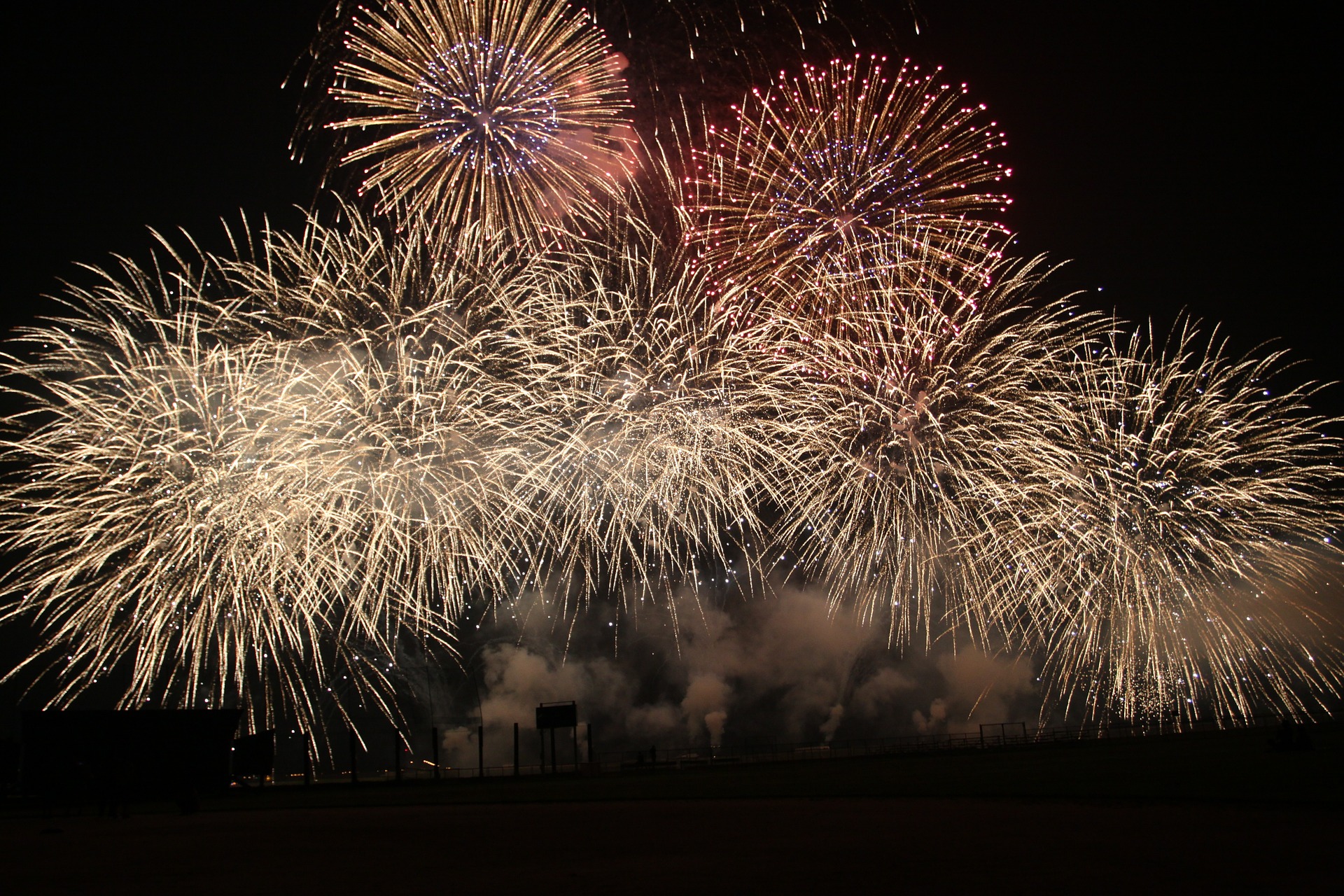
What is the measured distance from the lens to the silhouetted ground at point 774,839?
1092 cm

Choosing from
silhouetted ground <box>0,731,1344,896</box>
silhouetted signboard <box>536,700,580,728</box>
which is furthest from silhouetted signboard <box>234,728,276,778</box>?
silhouetted signboard <box>536,700,580,728</box>

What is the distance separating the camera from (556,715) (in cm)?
4694

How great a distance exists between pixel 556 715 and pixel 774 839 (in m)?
33.6

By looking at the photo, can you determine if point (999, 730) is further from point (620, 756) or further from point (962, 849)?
point (962, 849)

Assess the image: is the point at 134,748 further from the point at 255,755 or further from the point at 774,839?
the point at 774,839

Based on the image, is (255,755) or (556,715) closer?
(255,755)

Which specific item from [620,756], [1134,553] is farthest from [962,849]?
[620,756]

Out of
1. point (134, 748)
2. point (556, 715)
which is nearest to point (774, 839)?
point (134, 748)

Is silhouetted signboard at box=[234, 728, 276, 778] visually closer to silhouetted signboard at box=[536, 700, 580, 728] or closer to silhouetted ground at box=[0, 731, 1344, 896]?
silhouetted ground at box=[0, 731, 1344, 896]

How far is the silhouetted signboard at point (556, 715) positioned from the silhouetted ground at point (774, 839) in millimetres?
16983

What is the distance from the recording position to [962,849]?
12.9m

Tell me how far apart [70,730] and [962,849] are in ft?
94.4

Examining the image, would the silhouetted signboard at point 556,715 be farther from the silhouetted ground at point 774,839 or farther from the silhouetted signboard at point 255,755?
the silhouetted ground at point 774,839

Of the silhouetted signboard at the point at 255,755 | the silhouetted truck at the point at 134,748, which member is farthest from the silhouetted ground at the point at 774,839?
the silhouetted signboard at the point at 255,755
